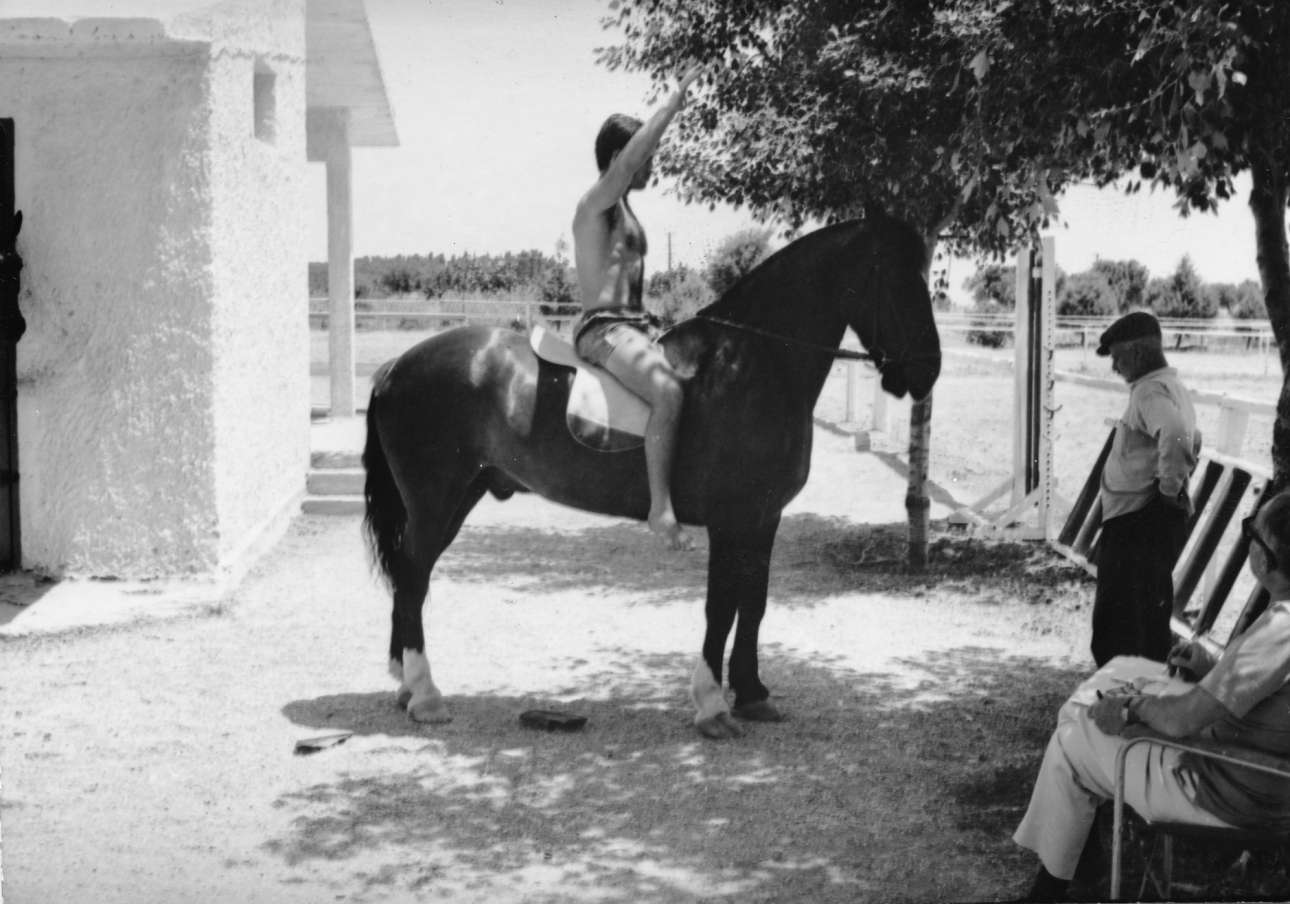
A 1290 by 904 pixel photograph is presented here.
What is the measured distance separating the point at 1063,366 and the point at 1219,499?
281 cm

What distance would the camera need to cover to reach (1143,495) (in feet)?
15.8

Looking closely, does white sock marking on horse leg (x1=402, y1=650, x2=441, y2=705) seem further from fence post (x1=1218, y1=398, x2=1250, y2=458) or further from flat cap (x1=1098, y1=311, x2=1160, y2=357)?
fence post (x1=1218, y1=398, x2=1250, y2=458)

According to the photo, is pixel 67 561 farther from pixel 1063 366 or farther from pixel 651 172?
pixel 1063 366

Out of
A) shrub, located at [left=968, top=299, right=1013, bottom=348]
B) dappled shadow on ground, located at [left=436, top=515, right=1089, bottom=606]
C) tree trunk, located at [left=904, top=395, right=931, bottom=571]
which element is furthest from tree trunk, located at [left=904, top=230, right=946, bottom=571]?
shrub, located at [left=968, top=299, right=1013, bottom=348]

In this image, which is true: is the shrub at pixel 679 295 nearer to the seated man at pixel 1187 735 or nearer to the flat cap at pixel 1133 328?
the flat cap at pixel 1133 328

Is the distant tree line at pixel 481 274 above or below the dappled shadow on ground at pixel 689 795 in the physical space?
above

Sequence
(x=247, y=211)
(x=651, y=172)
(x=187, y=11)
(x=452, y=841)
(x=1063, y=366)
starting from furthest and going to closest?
(x=1063, y=366)
(x=247, y=211)
(x=187, y=11)
(x=651, y=172)
(x=452, y=841)

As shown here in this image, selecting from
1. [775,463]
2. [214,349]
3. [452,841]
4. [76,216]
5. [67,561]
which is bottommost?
[452,841]

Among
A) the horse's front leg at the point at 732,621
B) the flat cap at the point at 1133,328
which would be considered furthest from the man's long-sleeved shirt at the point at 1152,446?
the horse's front leg at the point at 732,621

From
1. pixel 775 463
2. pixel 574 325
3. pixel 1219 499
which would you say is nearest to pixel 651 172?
pixel 574 325

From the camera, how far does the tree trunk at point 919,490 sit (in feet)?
24.1

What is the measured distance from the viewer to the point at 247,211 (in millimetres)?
7031

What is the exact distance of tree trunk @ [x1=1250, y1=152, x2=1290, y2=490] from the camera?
4160 millimetres

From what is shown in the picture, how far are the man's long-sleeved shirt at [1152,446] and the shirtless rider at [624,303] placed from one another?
1682 millimetres
